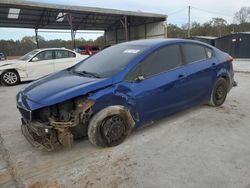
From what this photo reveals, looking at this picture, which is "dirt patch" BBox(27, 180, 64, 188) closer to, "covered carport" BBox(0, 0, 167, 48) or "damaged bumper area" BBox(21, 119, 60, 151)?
"damaged bumper area" BBox(21, 119, 60, 151)

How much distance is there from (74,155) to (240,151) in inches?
89.7

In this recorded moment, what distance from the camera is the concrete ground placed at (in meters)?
2.85

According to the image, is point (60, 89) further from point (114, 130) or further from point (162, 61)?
point (162, 61)

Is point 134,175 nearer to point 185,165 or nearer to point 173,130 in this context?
point 185,165

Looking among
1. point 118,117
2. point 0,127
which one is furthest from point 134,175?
point 0,127

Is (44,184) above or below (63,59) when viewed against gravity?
below

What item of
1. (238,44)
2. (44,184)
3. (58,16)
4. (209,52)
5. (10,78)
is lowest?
(44,184)

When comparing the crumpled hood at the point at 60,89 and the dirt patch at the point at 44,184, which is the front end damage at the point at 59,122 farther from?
the dirt patch at the point at 44,184

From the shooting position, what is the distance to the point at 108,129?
358 cm

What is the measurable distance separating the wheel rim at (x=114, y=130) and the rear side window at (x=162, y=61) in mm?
847

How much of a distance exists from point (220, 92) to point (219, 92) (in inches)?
1.5

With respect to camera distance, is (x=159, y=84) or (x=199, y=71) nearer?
(x=159, y=84)

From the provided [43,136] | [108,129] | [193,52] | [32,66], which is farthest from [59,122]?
[32,66]

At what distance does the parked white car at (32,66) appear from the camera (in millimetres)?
9789
